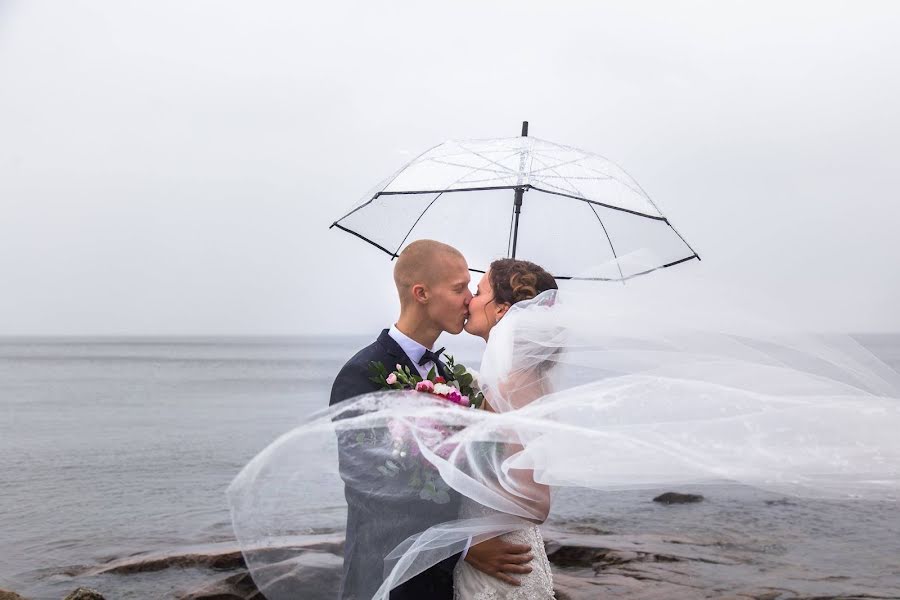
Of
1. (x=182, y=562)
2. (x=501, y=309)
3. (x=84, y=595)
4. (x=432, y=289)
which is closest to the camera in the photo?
(x=501, y=309)

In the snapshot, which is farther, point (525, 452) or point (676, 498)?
point (676, 498)

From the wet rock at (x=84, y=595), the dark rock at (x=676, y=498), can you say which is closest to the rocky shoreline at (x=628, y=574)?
the wet rock at (x=84, y=595)

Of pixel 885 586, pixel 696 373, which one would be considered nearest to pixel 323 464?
pixel 696 373

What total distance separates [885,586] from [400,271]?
7.42 m

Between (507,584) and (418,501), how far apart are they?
0.52 m

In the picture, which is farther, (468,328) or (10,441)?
(10,441)

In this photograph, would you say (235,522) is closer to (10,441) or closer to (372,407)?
(372,407)

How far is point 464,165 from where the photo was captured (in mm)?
4328

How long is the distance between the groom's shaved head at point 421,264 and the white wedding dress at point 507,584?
3.63 ft

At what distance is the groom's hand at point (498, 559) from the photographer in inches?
122

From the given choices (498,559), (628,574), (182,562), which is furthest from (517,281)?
(182,562)

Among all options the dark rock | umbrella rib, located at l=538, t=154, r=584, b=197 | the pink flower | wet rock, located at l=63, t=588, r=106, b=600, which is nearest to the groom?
the pink flower

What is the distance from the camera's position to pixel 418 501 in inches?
116

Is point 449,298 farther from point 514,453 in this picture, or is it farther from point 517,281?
point 514,453
